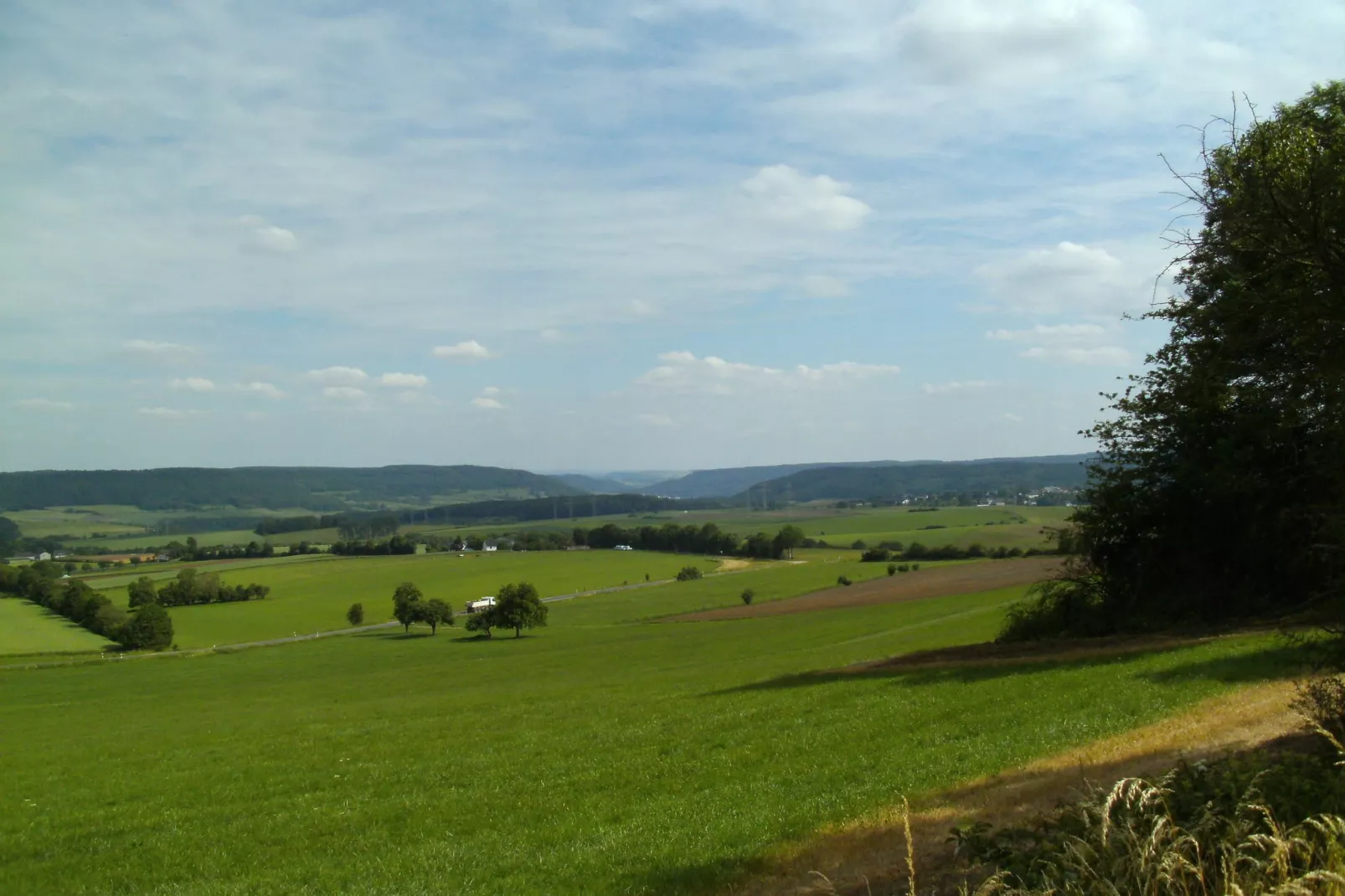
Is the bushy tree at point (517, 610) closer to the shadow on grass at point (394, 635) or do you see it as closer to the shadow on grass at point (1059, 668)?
the shadow on grass at point (394, 635)

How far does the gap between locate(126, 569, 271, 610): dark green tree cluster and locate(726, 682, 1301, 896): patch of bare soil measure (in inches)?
4195

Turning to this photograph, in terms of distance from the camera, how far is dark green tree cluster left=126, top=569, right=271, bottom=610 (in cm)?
10600

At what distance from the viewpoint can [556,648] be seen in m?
66.1

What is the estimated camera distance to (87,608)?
93.0m

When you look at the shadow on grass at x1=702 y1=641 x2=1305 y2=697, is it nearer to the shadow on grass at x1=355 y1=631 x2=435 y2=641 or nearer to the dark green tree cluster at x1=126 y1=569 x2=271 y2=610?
the shadow on grass at x1=355 y1=631 x2=435 y2=641

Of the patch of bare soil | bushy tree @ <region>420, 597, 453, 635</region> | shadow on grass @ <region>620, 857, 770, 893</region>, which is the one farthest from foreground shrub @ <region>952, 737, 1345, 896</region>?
bushy tree @ <region>420, 597, 453, 635</region>

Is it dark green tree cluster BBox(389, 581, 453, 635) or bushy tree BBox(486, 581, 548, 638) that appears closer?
bushy tree BBox(486, 581, 548, 638)

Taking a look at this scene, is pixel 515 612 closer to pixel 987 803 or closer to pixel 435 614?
pixel 435 614

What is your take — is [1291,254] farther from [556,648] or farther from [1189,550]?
[556,648]

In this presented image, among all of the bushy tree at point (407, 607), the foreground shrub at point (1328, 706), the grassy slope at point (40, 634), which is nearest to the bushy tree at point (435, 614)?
the bushy tree at point (407, 607)

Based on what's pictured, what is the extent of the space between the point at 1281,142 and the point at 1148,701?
10.0m

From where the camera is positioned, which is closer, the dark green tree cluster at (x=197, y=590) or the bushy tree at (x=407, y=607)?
the bushy tree at (x=407, y=607)

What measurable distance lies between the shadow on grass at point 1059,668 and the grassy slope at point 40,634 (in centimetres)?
7275

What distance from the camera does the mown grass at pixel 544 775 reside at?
11.2m
